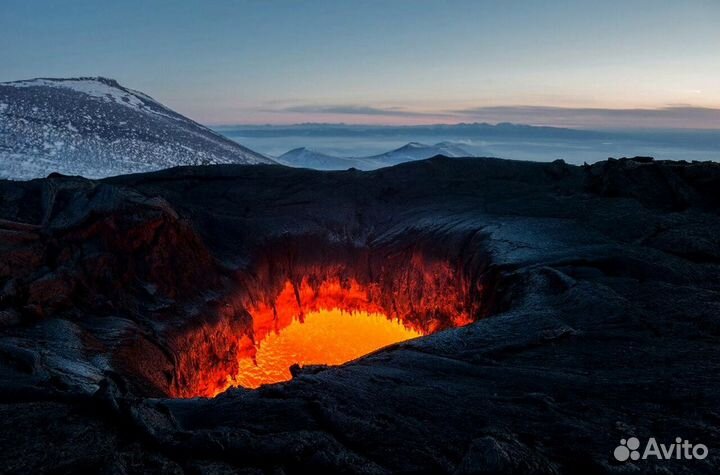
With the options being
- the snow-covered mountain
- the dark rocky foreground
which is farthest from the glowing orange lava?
the snow-covered mountain

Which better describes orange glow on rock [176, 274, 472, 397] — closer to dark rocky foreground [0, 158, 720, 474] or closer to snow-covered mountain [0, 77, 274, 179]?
dark rocky foreground [0, 158, 720, 474]

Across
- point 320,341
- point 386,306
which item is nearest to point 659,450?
point 386,306

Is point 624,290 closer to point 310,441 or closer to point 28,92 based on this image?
point 310,441

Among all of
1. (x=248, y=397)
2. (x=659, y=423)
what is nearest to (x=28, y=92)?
(x=248, y=397)

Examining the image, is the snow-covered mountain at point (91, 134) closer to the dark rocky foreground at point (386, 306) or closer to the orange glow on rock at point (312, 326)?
the dark rocky foreground at point (386, 306)

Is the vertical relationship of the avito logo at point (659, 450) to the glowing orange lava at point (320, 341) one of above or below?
above

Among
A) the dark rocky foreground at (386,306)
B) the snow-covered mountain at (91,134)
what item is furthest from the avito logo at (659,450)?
the snow-covered mountain at (91,134)

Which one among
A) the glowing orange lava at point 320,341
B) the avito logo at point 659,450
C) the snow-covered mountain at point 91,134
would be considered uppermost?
the snow-covered mountain at point 91,134
